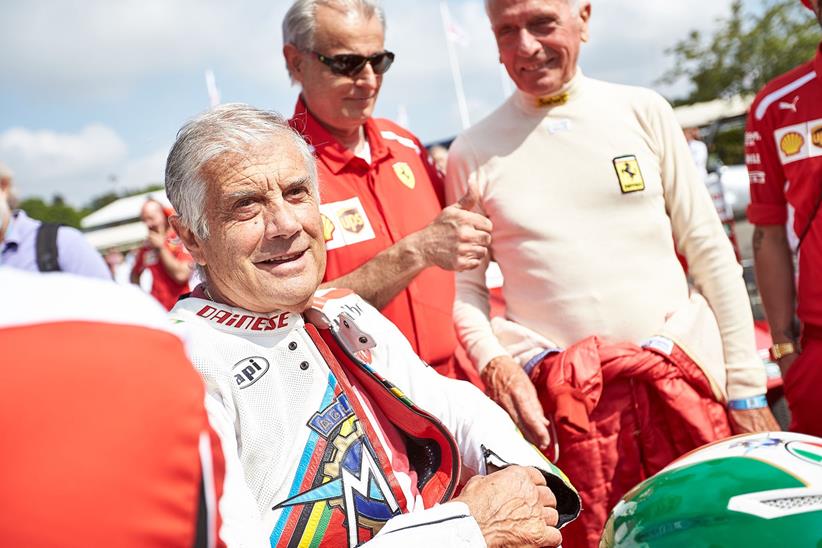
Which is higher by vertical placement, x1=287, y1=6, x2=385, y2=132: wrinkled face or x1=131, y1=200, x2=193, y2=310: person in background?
x1=287, y1=6, x2=385, y2=132: wrinkled face

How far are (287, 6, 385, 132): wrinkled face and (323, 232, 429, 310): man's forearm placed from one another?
0.62 m

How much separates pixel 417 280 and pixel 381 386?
0.90m

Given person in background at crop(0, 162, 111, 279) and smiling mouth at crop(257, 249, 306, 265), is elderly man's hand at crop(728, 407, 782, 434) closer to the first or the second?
smiling mouth at crop(257, 249, 306, 265)

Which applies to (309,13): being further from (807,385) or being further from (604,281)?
(807,385)

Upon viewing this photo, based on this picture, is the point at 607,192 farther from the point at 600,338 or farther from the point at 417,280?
A: the point at 417,280

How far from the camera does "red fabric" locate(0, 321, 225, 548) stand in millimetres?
596

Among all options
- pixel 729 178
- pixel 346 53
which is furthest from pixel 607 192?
pixel 729 178

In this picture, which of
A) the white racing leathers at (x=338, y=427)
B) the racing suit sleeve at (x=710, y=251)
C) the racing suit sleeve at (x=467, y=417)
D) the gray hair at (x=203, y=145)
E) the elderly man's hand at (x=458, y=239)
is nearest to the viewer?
the white racing leathers at (x=338, y=427)

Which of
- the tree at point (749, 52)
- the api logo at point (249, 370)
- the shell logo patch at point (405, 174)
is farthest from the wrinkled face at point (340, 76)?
the tree at point (749, 52)

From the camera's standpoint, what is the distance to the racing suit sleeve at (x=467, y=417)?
1851 mm

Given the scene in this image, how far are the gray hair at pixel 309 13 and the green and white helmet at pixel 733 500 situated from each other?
6.09 feet

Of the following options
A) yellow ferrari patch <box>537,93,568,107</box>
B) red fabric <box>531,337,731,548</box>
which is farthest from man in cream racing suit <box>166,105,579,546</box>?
yellow ferrari patch <box>537,93,568,107</box>

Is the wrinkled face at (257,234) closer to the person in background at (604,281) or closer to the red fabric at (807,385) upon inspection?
the person in background at (604,281)

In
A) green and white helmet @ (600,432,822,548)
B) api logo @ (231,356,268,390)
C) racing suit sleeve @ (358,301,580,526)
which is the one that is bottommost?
green and white helmet @ (600,432,822,548)
